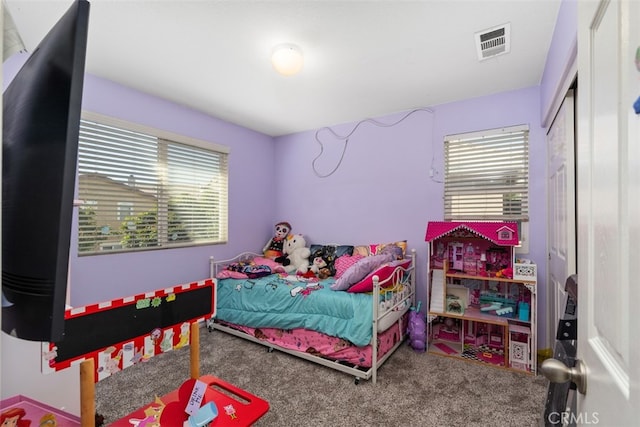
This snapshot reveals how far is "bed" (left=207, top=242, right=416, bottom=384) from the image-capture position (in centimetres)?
221

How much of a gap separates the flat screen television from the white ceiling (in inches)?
57.2

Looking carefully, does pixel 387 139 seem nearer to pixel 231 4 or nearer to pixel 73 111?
pixel 231 4

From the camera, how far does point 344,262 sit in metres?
3.11

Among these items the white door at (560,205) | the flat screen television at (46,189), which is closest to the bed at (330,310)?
the white door at (560,205)

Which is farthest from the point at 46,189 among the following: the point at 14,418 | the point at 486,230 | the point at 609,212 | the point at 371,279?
the point at 486,230

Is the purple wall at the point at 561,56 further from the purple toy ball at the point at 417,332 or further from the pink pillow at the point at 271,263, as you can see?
the pink pillow at the point at 271,263

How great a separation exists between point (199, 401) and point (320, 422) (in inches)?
36.4

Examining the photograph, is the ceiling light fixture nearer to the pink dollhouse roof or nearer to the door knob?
the pink dollhouse roof

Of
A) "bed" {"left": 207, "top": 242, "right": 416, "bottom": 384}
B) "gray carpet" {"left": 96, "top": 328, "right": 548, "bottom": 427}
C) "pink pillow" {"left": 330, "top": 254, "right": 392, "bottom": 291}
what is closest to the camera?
"gray carpet" {"left": 96, "top": 328, "right": 548, "bottom": 427}

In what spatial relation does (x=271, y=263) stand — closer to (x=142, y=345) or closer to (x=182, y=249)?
(x=182, y=249)

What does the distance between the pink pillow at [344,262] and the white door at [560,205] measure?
1.63 meters

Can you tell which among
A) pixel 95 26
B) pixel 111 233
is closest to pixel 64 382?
pixel 111 233

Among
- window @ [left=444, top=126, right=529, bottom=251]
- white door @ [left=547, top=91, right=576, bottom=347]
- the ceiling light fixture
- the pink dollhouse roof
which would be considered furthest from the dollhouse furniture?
the ceiling light fixture

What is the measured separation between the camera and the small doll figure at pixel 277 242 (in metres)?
3.72
